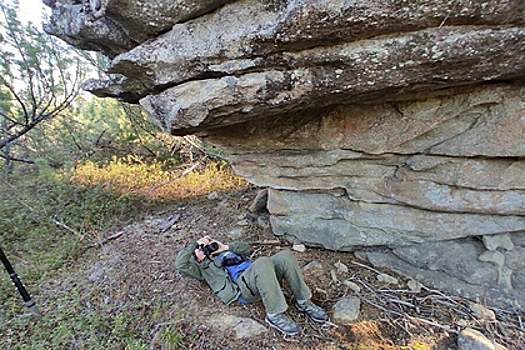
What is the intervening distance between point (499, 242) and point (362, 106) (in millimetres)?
2007

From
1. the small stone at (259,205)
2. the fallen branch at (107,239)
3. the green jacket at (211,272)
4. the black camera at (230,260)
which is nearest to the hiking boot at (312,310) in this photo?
the green jacket at (211,272)

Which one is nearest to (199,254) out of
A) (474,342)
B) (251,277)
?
(251,277)

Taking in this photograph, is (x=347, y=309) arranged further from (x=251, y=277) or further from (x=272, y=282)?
(x=251, y=277)

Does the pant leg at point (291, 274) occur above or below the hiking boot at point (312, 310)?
above

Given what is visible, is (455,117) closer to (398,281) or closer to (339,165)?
(339,165)

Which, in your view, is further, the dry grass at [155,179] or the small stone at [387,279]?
the dry grass at [155,179]

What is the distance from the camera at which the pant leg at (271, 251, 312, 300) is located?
2740mm

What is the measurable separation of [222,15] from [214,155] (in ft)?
15.3

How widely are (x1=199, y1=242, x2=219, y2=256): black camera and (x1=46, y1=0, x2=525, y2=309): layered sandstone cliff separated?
108 centimetres

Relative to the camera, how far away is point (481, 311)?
2.62m

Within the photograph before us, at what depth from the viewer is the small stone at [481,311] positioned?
101 inches

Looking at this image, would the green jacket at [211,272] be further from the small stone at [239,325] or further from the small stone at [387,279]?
the small stone at [387,279]

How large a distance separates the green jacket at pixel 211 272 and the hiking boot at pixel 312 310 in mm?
687

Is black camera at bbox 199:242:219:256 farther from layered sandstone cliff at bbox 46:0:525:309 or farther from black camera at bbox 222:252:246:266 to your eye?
layered sandstone cliff at bbox 46:0:525:309
